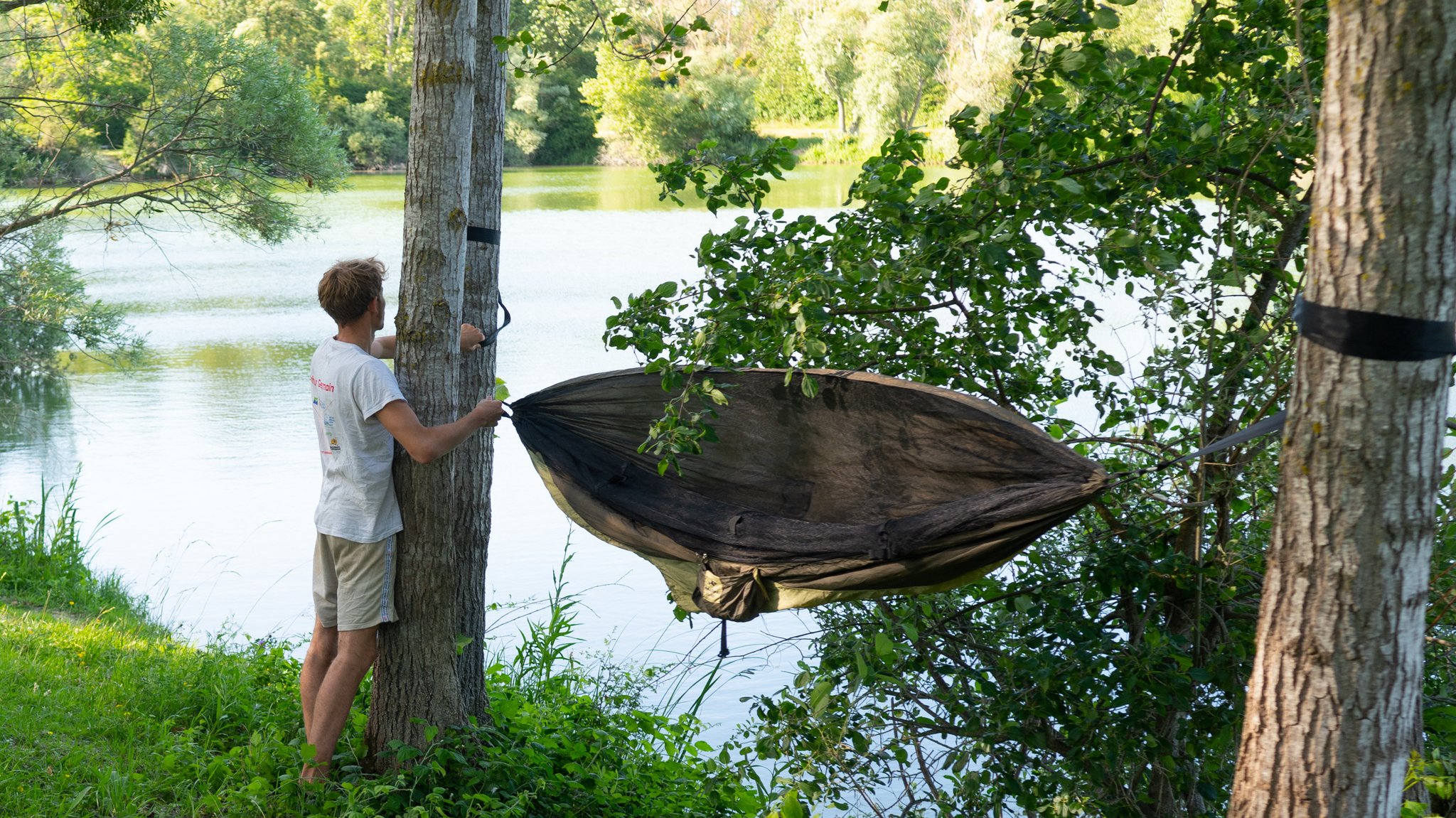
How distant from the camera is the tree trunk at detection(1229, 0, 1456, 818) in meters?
1.36

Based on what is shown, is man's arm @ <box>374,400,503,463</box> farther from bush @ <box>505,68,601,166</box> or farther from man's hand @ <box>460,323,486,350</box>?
bush @ <box>505,68,601,166</box>

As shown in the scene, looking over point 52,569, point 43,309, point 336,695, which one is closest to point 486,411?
point 336,695

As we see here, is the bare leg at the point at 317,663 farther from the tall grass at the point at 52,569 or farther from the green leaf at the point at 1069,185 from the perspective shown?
the tall grass at the point at 52,569

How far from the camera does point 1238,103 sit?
2.26 m

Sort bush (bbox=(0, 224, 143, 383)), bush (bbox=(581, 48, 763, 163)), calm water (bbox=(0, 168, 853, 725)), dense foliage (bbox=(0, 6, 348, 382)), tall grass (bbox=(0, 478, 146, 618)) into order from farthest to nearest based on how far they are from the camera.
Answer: bush (bbox=(581, 48, 763, 163)), bush (bbox=(0, 224, 143, 383)), dense foliage (bbox=(0, 6, 348, 382)), calm water (bbox=(0, 168, 853, 725)), tall grass (bbox=(0, 478, 146, 618))

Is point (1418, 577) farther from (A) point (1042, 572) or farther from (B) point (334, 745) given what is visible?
(B) point (334, 745)

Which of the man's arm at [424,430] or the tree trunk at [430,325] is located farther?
the tree trunk at [430,325]

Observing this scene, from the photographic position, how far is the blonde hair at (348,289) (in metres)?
2.42

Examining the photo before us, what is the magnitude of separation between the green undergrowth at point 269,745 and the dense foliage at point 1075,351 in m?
0.50

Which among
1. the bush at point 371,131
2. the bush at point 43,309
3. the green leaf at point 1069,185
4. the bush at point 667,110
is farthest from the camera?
the bush at point 371,131

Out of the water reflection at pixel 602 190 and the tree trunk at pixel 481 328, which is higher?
the water reflection at pixel 602 190

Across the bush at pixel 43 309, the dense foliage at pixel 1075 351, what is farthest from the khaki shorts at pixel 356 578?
the bush at pixel 43 309

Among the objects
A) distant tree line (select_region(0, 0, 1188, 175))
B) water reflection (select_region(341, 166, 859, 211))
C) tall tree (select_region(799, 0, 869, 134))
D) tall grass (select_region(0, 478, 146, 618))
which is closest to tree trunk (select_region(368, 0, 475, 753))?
distant tree line (select_region(0, 0, 1188, 175))

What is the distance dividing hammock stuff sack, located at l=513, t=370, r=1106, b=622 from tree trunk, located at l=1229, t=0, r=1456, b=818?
1.45 feet
